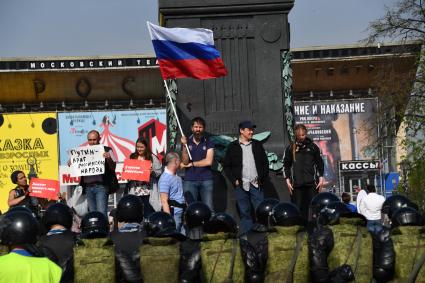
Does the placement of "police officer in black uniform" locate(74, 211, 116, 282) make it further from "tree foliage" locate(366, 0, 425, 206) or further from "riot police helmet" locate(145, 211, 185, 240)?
"tree foliage" locate(366, 0, 425, 206)

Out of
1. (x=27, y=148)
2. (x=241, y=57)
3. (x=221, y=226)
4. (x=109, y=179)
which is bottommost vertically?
(x=221, y=226)

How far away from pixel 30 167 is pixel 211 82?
32286 millimetres

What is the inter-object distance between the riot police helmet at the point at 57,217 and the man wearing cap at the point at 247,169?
432 centimetres

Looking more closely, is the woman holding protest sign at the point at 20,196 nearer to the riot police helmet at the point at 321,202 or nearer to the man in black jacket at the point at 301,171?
the man in black jacket at the point at 301,171

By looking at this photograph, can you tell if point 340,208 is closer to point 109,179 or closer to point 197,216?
point 197,216

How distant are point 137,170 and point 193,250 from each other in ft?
15.3

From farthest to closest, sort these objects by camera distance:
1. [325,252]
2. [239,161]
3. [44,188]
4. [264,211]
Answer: [44,188]
[239,161]
[264,211]
[325,252]

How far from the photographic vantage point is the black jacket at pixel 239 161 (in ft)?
44.2

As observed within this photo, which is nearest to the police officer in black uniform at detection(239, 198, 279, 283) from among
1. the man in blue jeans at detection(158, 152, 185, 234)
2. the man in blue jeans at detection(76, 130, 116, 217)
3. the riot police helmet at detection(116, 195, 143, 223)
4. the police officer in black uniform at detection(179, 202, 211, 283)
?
the police officer in black uniform at detection(179, 202, 211, 283)

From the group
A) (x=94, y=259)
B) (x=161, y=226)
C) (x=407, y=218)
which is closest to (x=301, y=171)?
(x=407, y=218)

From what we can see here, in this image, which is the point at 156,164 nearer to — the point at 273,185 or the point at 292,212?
the point at 273,185

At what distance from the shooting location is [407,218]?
9.05 meters

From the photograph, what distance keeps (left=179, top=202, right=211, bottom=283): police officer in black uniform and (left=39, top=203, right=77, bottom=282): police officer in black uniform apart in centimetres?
105

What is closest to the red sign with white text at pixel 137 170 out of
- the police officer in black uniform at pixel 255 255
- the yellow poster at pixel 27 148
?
the police officer in black uniform at pixel 255 255
